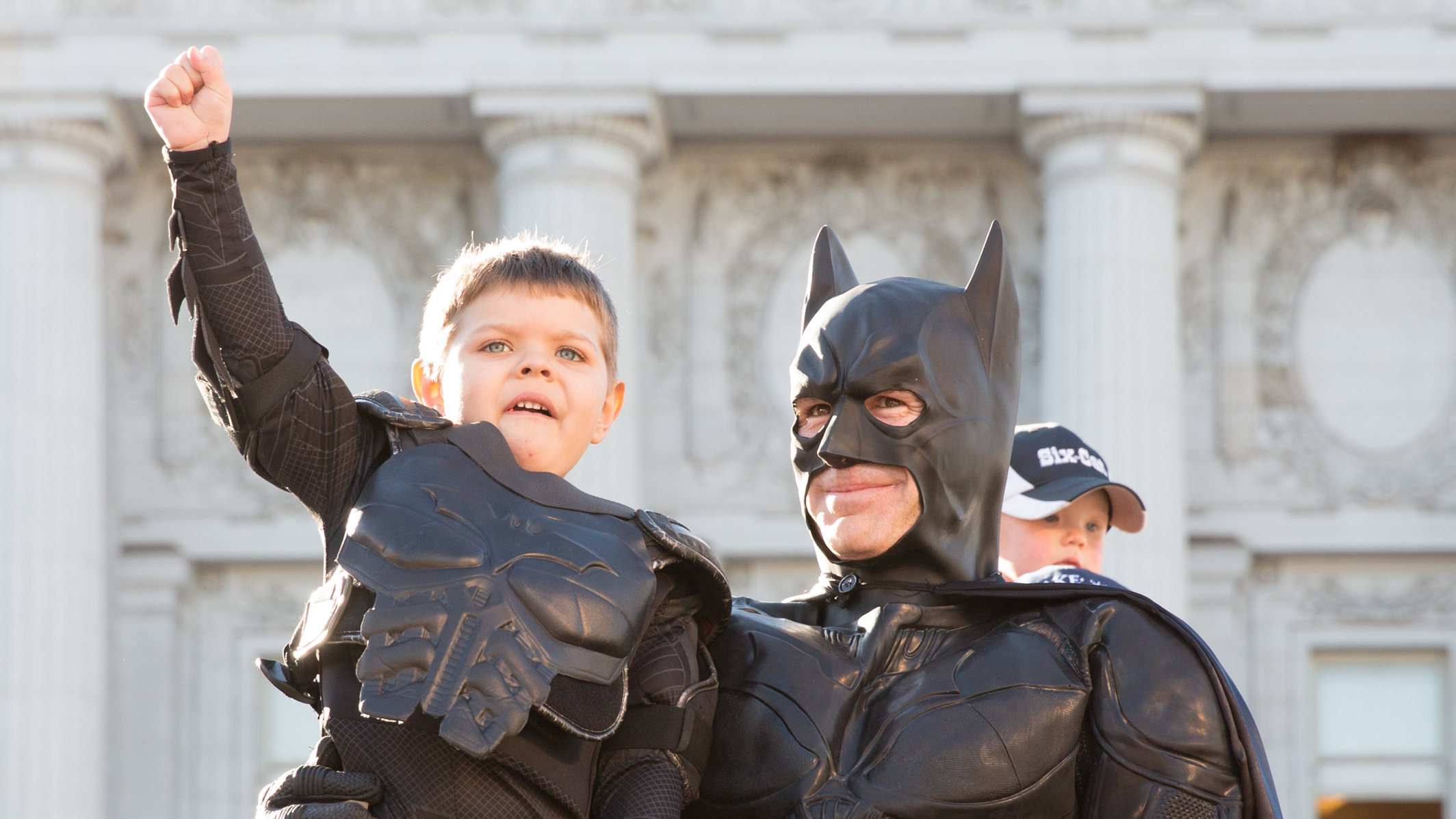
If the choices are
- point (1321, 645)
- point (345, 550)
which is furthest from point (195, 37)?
point (345, 550)

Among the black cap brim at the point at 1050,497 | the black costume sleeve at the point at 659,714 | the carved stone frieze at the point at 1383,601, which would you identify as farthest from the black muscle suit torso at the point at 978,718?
the carved stone frieze at the point at 1383,601

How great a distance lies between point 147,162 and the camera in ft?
58.4

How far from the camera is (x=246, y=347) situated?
272cm

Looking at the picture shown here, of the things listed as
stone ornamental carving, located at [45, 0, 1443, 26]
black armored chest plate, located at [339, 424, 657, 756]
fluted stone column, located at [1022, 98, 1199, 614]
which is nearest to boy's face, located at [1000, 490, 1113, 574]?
black armored chest plate, located at [339, 424, 657, 756]

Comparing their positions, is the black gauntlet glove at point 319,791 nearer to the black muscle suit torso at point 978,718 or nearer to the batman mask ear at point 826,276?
the black muscle suit torso at point 978,718

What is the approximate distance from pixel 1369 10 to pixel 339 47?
8462 mm

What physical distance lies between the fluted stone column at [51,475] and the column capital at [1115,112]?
7.79 meters

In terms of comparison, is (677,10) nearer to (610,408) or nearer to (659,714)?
(610,408)

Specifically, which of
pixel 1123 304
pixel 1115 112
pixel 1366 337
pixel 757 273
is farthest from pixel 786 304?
pixel 1366 337

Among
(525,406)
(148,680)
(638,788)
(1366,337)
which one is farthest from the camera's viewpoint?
(1366,337)

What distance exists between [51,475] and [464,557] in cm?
1401

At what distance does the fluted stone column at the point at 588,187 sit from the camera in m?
15.9

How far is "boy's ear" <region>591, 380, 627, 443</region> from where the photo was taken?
10.2 ft

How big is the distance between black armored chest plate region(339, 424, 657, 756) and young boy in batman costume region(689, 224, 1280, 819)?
0.32 m
